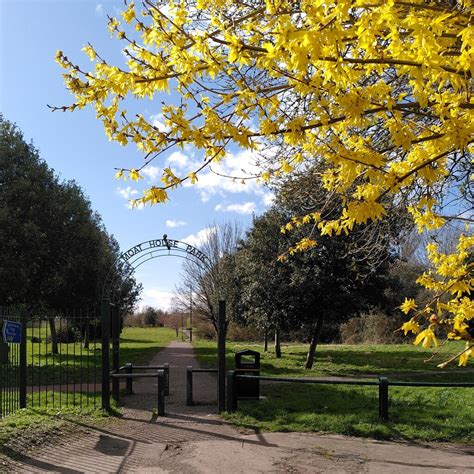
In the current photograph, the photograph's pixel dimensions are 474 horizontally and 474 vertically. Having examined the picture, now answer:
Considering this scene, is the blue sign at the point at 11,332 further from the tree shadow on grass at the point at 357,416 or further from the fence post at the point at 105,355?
the tree shadow on grass at the point at 357,416

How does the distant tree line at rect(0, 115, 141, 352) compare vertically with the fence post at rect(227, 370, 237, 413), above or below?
above

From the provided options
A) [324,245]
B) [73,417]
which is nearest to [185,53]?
[73,417]

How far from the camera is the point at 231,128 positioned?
13.6 feet

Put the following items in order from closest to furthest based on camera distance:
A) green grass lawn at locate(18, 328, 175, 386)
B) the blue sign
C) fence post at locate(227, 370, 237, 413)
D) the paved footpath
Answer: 1. the paved footpath
2. the blue sign
3. fence post at locate(227, 370, 237, 413)
4. green grass lawn at locate(18, 328, 175, 386)

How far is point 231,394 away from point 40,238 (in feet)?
37.4

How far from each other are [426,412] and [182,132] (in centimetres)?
833

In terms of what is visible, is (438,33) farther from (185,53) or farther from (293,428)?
(293,428)

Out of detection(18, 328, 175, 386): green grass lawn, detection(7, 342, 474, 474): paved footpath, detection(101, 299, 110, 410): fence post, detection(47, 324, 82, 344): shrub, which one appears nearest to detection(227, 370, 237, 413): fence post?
detection(7, 342, 474, 474): paved footpath

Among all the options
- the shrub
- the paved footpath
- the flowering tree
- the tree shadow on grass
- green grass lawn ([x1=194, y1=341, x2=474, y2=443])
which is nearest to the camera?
the flowering tree

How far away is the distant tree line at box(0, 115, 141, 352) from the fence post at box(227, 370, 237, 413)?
9.07 m

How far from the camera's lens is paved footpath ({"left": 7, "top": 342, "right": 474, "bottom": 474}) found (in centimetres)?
678

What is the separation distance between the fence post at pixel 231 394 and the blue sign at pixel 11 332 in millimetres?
3779

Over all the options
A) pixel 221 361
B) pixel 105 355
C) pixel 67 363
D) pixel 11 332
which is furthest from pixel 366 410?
pixel 11 332

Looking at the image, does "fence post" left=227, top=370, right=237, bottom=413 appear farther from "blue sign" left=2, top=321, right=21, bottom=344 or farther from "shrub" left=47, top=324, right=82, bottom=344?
"blue sign" left=2, top=321, right=21, bottom=344
